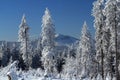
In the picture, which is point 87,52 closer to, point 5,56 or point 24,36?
point 24,36

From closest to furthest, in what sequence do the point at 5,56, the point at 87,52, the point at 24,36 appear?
the point at 24,36
the point at 87,52
the point at 5,56

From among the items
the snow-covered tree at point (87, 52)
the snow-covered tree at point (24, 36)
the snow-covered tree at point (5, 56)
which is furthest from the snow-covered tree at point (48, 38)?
the snow-covered tree at point (5, 56)

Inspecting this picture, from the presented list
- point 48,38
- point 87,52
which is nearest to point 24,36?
point 48,38

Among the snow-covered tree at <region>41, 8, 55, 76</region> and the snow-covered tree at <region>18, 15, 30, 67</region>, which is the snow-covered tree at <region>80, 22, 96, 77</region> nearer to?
the snow-covered tree at <region>41, 8, 55, 76</region>

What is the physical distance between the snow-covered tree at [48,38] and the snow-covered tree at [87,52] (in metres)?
11.6

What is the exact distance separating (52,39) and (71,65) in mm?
31911

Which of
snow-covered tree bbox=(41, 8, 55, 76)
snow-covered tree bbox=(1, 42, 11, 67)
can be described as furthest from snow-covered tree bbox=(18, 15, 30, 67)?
snow-covered tree bbox=(1, 42, 11, 67)

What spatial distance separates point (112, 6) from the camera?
41.0m

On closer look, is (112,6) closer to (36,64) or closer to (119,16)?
(119,16)

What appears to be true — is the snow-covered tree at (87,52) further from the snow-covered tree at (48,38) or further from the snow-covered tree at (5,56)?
the snow-covered tree at (5,56)

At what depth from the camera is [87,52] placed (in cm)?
7238

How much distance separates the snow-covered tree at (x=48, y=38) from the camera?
59.3m

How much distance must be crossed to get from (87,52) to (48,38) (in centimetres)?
1564

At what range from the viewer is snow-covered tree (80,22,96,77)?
230 feet
